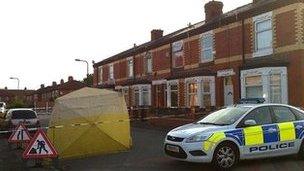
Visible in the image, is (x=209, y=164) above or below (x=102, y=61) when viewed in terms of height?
below

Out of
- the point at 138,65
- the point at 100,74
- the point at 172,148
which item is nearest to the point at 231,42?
the point at 138,65

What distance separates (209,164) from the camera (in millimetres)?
12164

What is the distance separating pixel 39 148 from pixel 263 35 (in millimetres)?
14781

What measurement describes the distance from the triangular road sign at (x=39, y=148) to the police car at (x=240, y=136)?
2.97 meters

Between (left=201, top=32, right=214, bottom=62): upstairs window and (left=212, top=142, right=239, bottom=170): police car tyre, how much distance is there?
55.7ft

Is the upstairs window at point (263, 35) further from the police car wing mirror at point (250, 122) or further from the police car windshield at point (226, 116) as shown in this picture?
the police car wing mirror at point (250, 122)

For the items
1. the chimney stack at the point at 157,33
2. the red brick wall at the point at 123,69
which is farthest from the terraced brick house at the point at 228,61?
the red brick wall at the point at 123,69

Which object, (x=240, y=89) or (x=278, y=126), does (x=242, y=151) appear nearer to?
(x=278, y=126)

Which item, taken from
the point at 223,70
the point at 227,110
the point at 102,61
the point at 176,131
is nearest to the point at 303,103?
the point at 223,70

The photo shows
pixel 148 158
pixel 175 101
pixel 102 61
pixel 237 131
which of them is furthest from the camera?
pixel 102 61

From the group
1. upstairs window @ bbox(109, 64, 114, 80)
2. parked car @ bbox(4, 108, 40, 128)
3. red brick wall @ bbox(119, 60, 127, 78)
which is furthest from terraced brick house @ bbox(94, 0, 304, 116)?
parked car @ bbox(4, 108, 40, 128)

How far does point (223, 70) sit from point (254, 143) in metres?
15.1

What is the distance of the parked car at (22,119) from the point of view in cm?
2467

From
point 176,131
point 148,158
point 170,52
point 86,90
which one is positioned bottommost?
point 148,158
